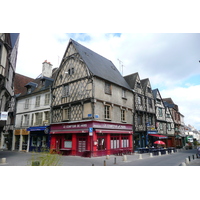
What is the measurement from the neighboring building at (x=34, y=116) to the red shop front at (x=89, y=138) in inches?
82.0

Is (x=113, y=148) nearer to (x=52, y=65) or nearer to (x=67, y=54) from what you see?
(x=67, y=54)

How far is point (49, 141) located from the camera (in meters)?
16.8

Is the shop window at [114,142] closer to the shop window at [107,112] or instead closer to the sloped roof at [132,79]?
the shop window at [107,112]

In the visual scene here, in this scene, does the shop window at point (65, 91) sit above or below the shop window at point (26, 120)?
above

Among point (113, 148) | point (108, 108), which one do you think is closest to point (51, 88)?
point (108, 108)

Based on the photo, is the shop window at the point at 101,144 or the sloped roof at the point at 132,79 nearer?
the shop window at the point at 101,144

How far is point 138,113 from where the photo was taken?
19625 millimetres

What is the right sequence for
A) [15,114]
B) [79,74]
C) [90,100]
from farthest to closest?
[15,114]
[79,74]
[90,100]

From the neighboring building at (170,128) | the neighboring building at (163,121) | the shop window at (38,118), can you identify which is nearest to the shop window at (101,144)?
the shop window at (38,118)

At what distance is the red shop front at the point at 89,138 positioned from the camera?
13.2 m

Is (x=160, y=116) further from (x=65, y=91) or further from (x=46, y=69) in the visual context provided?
(x=46, y=69)

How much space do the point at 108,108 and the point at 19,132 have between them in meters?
11.8

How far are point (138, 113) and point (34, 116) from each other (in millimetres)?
11774

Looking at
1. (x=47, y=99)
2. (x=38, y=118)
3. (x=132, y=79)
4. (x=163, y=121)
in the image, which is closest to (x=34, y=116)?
(x=38, y=118)
